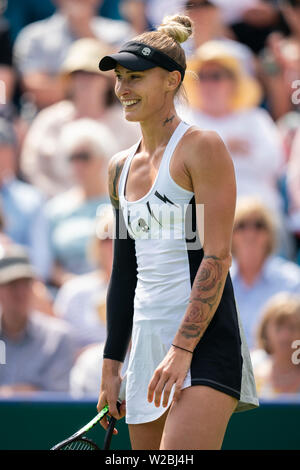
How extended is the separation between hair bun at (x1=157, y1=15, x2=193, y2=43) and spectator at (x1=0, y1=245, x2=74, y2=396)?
2834 millimetres

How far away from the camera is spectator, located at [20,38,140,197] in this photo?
659cm

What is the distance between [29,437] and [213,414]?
2.23m

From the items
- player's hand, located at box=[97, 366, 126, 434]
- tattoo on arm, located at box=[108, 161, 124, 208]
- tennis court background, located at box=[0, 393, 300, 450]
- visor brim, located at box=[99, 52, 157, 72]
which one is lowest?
tennis court background, located at box=[0, 393, 300, 450]

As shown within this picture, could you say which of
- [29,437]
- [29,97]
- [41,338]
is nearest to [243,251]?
[41,338]

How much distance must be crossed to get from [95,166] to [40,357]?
1.62 meters

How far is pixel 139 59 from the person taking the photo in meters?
2.79

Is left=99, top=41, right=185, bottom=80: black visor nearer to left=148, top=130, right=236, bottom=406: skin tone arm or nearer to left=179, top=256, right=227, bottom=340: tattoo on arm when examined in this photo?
left=148, top=130, right=236, bottom=406: skin tone arm

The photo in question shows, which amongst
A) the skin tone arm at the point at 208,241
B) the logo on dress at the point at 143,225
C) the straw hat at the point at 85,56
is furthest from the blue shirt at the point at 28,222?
the skin tone arm at the point at 208,241

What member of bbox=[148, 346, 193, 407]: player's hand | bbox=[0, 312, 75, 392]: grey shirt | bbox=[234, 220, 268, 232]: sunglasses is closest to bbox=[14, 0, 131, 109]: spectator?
bbox=[234, 220, 268, 232]: sunglasses

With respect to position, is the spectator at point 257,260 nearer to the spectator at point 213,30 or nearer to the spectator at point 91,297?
the spectator at point 91,297

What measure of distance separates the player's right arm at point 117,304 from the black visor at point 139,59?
409 millimetres

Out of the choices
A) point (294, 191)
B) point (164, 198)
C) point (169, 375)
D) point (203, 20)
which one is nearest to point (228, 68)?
point (203, 20)
